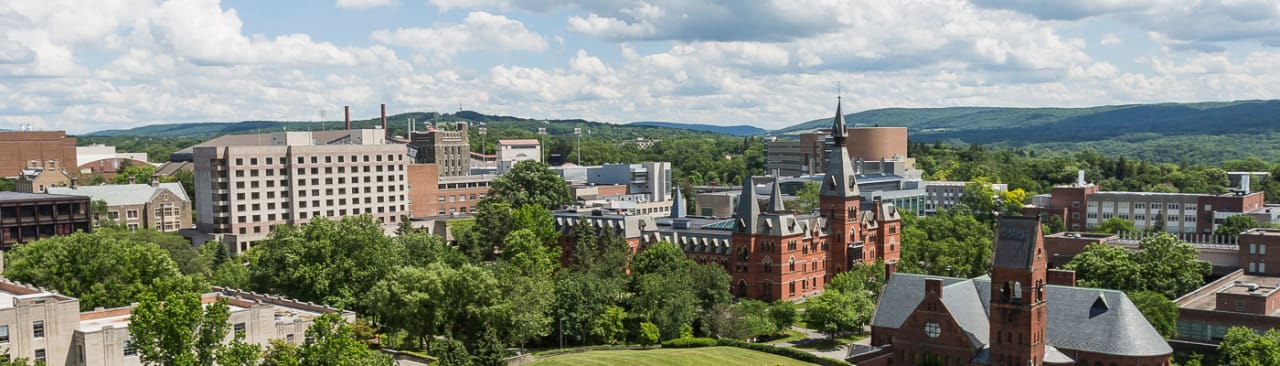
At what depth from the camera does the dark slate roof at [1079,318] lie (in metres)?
67.9

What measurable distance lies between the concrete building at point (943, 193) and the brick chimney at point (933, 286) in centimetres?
11772

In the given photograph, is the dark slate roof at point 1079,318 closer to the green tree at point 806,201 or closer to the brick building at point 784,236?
the brick building at point 784,236

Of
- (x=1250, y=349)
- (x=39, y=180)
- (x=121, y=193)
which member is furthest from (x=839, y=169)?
(x=39, y=180)

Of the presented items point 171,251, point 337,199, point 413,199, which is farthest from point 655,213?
point 171,251

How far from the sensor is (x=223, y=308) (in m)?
50.9

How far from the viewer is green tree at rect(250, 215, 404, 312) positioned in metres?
83.1

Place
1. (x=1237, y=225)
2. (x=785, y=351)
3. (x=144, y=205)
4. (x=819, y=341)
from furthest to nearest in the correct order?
(x=144, y=205), (x=1237, y=225), (x=819, y=341), (x=785, y=351)

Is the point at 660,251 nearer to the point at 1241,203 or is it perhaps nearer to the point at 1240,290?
the point at 1240,290

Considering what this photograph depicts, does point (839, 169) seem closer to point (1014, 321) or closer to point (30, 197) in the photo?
point (1014, 321)

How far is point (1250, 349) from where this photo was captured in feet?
221

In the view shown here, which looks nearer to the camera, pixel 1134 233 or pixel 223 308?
pixel 223 308

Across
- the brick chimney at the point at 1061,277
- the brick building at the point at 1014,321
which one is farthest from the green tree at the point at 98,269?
the brick chimney at the point at 1061,277

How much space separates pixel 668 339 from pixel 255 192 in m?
74.0

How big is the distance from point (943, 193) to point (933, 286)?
126 m
